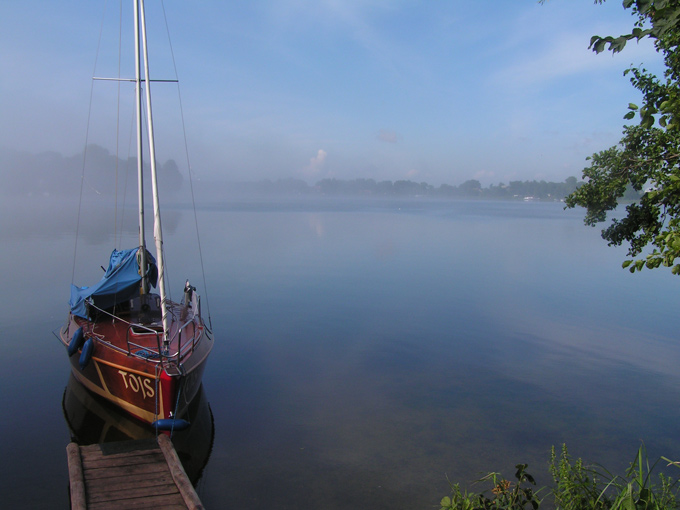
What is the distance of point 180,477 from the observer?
7.93 metres

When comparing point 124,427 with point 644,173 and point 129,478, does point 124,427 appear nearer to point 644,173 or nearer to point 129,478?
point 129,478

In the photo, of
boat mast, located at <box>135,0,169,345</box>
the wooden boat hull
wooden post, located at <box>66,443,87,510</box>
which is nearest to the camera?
wooden post, located at <box>66,443,87,510</box>

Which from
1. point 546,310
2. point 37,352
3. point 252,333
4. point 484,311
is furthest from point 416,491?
point 546,310

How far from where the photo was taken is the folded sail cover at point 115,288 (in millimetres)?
13375

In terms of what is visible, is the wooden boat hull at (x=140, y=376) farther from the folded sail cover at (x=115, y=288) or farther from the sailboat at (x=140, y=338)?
the folded sail cover at (x=115, y=288)

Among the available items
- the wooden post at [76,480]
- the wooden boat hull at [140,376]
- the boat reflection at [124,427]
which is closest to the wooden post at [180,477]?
the wooden boat hull at [140,376]

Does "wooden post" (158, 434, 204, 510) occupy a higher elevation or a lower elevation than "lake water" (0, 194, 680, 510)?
higher

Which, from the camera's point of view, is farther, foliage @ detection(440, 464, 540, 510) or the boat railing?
the boat railing

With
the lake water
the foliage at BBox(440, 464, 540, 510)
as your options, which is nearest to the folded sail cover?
the lake water

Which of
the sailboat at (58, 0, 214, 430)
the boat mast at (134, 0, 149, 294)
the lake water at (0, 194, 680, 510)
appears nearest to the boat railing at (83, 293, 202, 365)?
the sailboat at (58, 0, 214, 430)

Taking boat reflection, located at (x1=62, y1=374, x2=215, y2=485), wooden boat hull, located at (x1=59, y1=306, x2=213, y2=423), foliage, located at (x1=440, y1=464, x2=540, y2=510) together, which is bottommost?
boat reflection, located at (x1=62, y1=374, x2=215, y2=485)

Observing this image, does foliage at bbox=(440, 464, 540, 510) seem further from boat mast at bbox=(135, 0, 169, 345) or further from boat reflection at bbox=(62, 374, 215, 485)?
boat mast at bbox=(135, 0, 169, 345)

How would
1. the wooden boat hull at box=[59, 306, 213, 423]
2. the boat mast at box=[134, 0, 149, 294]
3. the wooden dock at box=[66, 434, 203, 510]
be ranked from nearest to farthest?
the wooden dock at box=[66, 434, 203, 510] < the wooden boat hull at box=[59, 306, 213, 423] < the boat mast at box=[134, 0, 149, 294]

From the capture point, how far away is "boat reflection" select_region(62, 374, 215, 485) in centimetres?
1047
